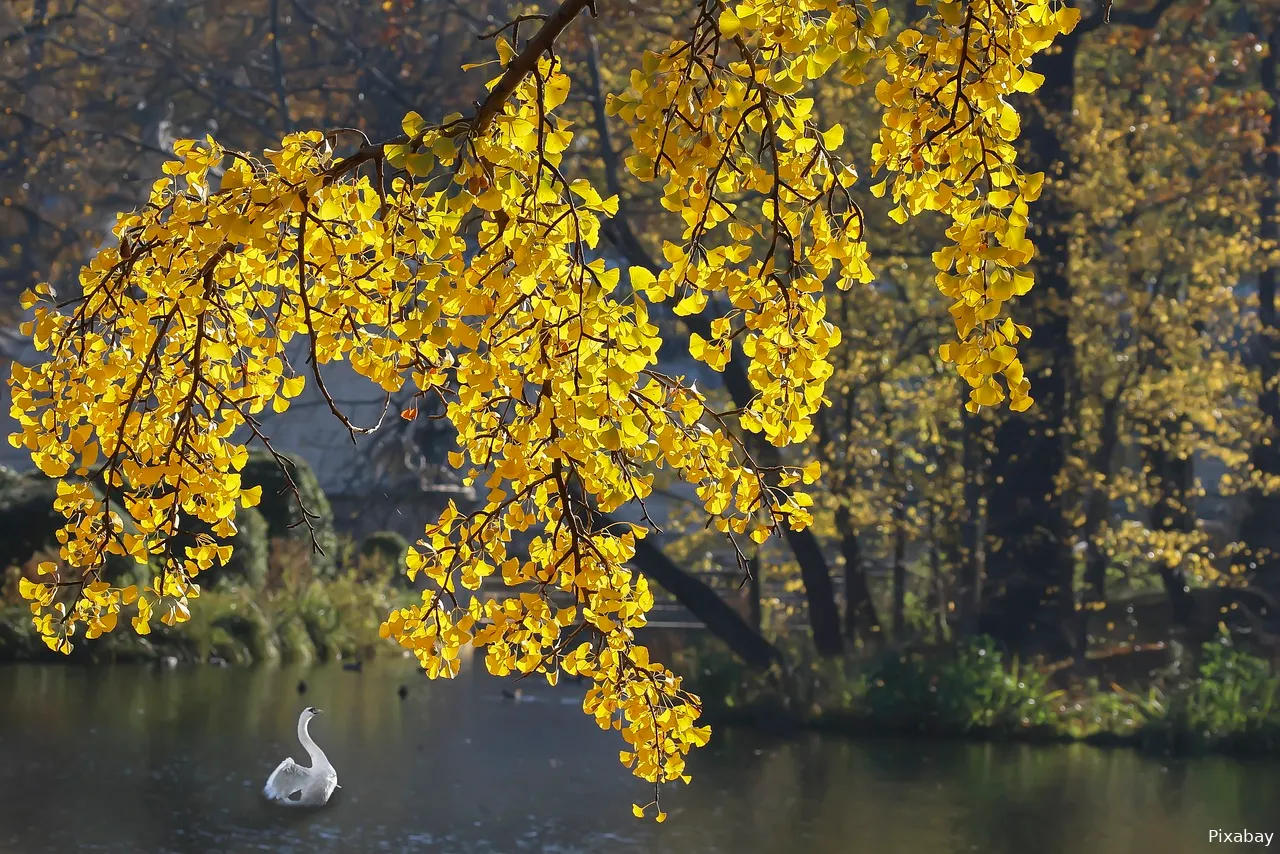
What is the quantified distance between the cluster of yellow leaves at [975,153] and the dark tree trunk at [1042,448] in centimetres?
1034


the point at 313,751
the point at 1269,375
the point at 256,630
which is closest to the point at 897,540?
the point at 1269,375

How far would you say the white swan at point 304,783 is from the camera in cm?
1039

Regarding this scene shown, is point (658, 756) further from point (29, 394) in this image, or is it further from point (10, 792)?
point (10, 792)

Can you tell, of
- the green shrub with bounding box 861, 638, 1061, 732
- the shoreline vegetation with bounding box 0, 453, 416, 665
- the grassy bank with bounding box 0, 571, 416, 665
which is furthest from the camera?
the shoreline vegetation with bounding box 0, 453, 416, 665

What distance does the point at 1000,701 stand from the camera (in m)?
13.7

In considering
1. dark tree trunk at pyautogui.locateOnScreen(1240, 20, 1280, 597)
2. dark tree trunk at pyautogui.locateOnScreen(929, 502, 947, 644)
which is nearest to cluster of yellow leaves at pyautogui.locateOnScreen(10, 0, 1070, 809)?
dark tree trunk at pyautogui.locateOnScreen(929, 502, 947, 644)

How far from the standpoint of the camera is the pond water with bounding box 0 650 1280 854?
10195 mm

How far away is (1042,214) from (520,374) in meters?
11.3

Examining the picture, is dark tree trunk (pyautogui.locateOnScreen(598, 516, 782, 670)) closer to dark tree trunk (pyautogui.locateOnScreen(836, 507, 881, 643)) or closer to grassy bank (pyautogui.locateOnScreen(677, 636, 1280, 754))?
grassy bank (pyautogui.locateOnScreen(677, 636, 1280, 754))

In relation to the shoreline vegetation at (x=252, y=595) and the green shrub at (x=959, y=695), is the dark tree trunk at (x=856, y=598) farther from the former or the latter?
the shoreline vegetation at (x=252, y=595)

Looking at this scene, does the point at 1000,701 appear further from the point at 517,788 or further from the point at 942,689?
the point at 517,788

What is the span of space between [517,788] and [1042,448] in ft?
18.7

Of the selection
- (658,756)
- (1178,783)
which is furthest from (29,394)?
(1178,783)

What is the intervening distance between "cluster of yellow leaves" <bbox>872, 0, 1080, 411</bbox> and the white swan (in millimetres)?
7709
